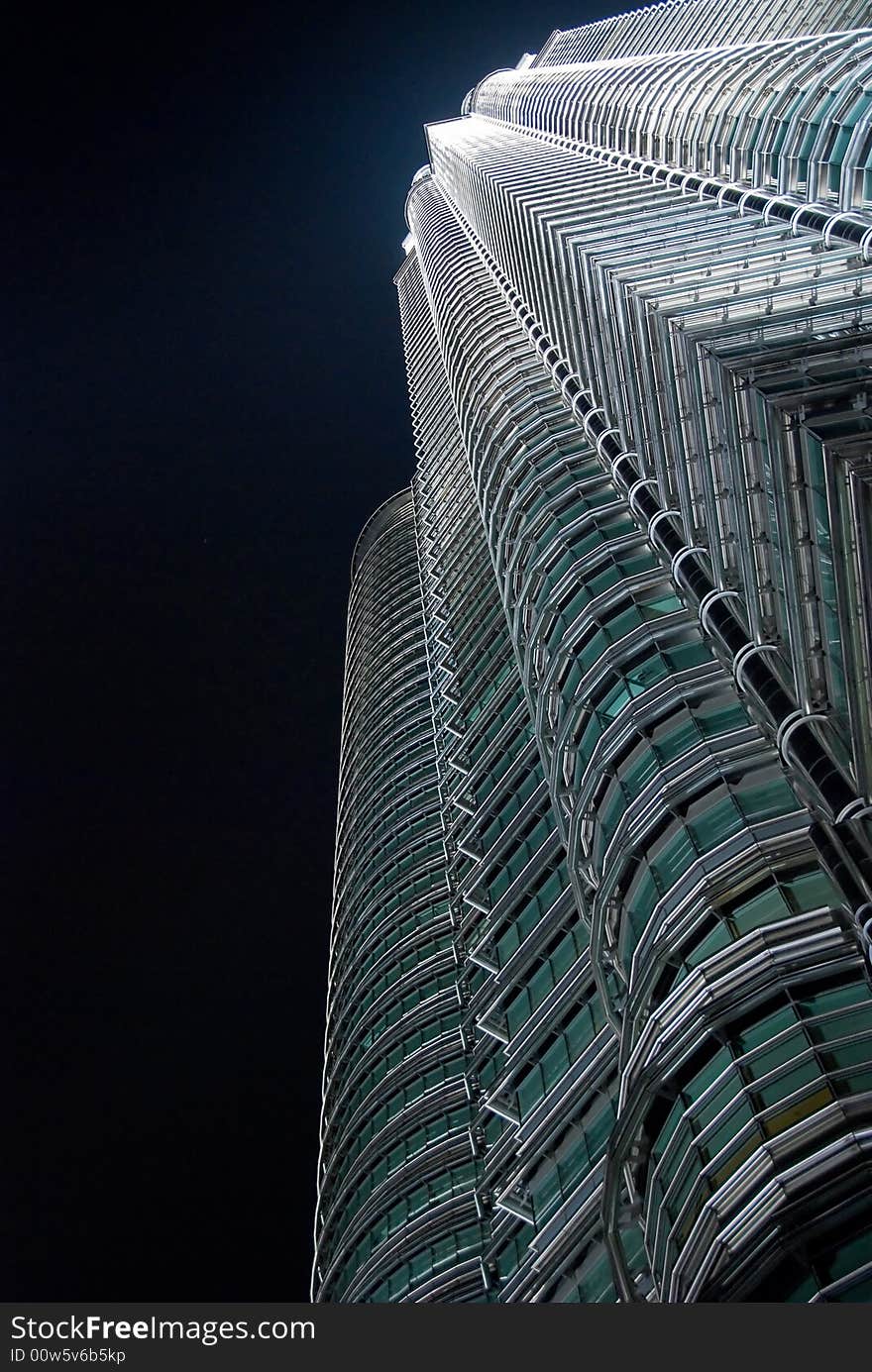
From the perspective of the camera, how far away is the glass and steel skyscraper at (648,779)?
66.4 ft

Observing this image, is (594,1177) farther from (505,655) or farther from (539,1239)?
(505,655)

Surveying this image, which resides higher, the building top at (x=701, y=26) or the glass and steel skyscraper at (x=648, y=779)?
the building top at (x=701, y=26)

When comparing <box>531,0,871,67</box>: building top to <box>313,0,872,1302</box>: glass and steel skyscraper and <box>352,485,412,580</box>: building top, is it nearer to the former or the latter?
<box>313,0,872,1302</box>: glass and steel skyscraper

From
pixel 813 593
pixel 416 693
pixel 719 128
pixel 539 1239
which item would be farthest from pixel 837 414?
pixel 416 693

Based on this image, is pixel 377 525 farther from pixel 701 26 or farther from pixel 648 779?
pixel 648 779

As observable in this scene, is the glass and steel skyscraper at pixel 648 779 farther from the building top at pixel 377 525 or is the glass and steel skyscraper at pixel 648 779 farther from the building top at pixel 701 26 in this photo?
the building top at pixel 377 525

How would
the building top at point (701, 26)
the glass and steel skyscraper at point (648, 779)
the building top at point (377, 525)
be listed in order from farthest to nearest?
1. the building top at point (377, 525)
2. the building top at point (701, 26)
3. the glass and steel skyscraper at point (648, 779)

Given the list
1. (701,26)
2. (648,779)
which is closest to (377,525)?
(701,26)

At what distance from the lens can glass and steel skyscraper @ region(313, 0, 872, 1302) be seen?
66.4ft

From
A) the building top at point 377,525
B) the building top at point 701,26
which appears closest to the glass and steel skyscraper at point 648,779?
the building top at point 701,26

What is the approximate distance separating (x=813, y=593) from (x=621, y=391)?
58.1 feet

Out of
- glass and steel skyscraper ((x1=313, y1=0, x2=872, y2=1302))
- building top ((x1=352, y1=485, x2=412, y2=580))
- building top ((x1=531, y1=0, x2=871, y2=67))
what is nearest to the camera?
glass and steel skyscraper ((x1=313, y1=0, x2=872, y2=1302))

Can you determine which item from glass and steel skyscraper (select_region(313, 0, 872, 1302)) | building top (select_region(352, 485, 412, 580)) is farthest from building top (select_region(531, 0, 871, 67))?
building top (select_region(352, 485, 412, 580))

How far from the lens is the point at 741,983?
827 inches
